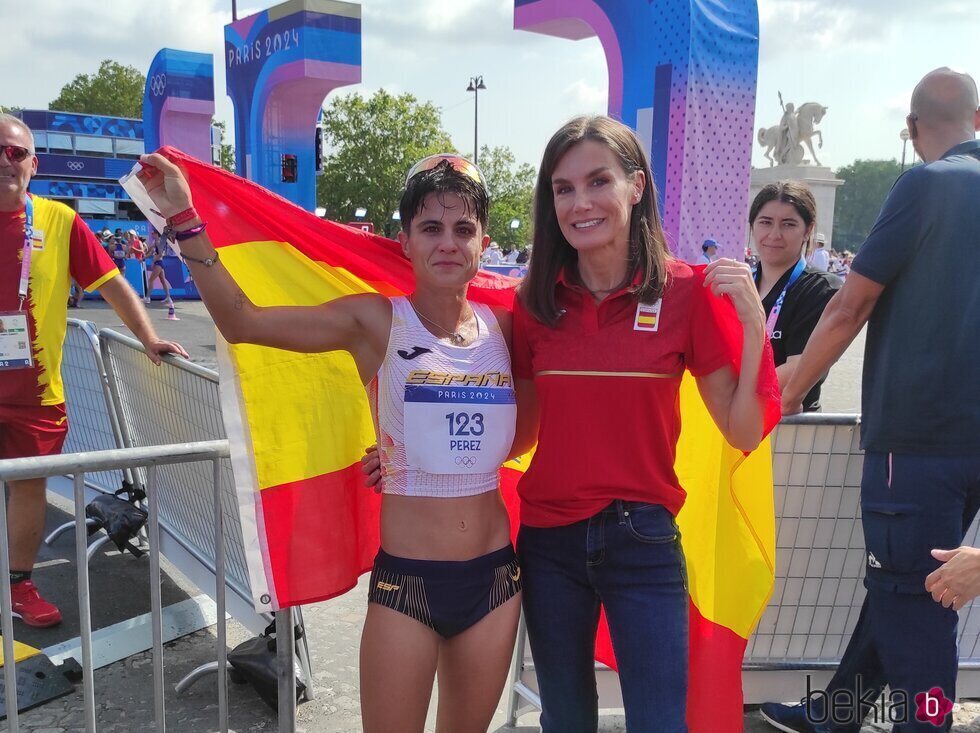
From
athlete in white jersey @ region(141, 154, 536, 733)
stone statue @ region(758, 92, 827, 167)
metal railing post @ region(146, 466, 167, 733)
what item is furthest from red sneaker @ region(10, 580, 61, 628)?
stone statue @ region(758, 92, 827, 167)

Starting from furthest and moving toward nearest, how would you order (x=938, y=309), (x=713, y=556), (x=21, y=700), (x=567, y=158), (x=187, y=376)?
(x=187, y=376) < (x=21, y=700) < (x=713, y=556) < (x=938, y=309) < (x=567, y=158)

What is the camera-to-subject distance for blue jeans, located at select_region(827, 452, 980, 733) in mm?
2422

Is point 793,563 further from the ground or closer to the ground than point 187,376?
closer to the ground

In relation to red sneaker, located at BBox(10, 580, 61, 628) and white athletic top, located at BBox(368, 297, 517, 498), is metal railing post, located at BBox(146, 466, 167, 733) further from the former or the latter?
red sneaker, located at BBox(10, 580, 61, 628)

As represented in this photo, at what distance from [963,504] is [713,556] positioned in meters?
0.78

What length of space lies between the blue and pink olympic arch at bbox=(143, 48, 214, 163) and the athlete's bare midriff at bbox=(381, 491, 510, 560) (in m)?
21.5

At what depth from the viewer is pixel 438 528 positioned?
7.09ft

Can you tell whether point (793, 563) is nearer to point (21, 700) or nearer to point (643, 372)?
point (643, 372)

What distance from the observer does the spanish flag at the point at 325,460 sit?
2559 millimetres

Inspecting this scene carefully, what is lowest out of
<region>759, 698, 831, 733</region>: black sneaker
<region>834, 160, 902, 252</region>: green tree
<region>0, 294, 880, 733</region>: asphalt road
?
<region>0, 294, 880, 733</region>: asphalt road

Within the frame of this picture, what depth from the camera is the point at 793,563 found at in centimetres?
306

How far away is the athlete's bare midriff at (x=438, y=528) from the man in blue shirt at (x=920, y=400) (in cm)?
131

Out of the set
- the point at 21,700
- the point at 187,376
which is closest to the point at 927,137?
the point at 187,376

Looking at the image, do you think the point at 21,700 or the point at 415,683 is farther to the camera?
the point at 21,700
